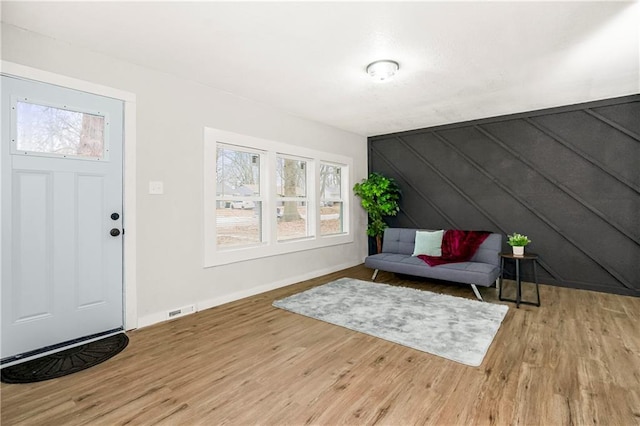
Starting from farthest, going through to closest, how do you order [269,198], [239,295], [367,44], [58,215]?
[269,198], [239,295], [367,44], [58,215]

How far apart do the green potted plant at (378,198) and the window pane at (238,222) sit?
6.45 feet

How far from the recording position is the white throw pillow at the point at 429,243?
14.4 feet

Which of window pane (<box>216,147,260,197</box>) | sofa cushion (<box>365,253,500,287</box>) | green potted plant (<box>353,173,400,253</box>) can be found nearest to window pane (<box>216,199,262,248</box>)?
window pane (<box>216,147,260,197</box>)

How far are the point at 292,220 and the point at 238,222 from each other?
97 centimetres

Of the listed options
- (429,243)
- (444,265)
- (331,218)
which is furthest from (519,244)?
(331,218)

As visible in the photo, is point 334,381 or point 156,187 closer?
point 334,381

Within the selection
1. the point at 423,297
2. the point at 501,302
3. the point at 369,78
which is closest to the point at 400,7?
the point at 369,78

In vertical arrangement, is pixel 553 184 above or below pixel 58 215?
above

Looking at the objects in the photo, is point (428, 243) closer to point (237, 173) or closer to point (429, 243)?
point (429, 243)

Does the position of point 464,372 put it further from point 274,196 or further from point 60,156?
point 60,156

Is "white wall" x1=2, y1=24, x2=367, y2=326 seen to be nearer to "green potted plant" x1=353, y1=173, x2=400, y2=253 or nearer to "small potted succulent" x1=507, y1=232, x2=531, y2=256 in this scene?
"green potted plant" x1=353, y1=173, x2=400, y2=253

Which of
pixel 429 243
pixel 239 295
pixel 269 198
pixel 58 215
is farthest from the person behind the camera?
pixel 429 243

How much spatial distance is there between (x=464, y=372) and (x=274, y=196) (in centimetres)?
296

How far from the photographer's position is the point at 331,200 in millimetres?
5254
